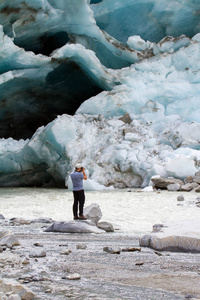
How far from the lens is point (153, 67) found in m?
11.7

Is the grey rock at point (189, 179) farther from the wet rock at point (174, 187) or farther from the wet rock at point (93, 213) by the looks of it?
the wet rock at point (93, 213)

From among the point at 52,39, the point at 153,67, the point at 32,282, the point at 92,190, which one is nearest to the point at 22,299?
the point at 32,282

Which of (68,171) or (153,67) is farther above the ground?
(153,67)

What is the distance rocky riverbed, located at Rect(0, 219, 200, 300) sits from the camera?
160 cm

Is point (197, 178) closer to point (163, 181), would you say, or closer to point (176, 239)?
point (163, 181)

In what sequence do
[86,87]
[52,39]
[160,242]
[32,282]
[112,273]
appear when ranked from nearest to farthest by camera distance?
[32,282] < [112,273] < [160,242] < [52,39] < [86,87]

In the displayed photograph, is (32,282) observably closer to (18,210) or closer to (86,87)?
(18,210)

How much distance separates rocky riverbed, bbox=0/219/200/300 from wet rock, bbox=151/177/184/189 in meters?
5.67

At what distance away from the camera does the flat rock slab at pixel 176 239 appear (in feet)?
8.46

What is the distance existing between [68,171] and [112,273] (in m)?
8.41

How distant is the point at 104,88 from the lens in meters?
12.4

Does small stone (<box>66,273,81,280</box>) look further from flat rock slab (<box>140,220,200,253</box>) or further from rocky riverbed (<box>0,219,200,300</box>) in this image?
flat rock slab (<box>140,220,200,253</box>)

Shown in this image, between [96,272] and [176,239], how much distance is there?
2.74 ft

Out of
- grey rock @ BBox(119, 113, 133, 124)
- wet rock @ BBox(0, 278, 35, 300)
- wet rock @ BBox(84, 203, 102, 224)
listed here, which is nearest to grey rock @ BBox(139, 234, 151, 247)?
wet rock @ BBox(84, 203, 102, 224)
